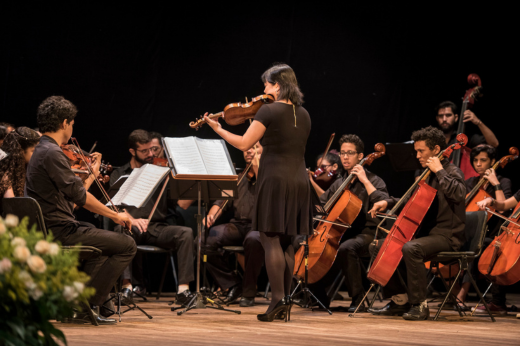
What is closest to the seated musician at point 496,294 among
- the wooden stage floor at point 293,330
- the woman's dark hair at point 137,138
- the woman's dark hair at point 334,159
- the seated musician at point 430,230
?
the wooden stage floor at point 293,330

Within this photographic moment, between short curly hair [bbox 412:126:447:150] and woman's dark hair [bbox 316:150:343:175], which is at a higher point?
short curly hair [bbox 412:126:447:150]

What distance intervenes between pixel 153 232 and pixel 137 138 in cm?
85

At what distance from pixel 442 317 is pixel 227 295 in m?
1.84

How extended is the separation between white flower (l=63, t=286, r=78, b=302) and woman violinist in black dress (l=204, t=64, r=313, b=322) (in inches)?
68.7

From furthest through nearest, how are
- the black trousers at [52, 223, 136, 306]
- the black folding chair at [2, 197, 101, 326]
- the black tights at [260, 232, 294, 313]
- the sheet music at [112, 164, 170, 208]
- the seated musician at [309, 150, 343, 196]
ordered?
the seated musician at [309, 150, 343, 196] < the sheet music at [112, 164, 170, 208] < the black tights at [260, 232, 294, 313] < the black trousers at [52, 223, 136, 306] < the black folding chair at [2, 197, 101, 326]

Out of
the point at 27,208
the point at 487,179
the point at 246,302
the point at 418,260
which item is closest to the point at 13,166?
the point at 27,208

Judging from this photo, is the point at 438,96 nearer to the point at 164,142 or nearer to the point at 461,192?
the point at 461,192

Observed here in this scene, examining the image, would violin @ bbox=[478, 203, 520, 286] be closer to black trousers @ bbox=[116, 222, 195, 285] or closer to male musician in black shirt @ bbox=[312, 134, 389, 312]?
male musician in black shirt @ bbox=[312, 134, 389, 312]

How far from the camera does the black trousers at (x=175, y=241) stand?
4.82 meters

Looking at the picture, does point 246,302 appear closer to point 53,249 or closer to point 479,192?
point 479,192

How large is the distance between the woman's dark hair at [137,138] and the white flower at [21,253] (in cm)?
367

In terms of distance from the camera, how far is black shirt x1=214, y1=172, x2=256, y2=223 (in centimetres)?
530

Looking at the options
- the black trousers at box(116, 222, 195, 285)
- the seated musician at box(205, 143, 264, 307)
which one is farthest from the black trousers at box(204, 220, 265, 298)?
the black trousers at box(116, 222, 195, 285)

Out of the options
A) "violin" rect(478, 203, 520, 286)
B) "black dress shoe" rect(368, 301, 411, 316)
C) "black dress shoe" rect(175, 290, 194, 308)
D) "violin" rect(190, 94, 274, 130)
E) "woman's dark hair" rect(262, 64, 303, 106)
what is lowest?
"black dress shoe" rect(175, 290, 194, 308)
